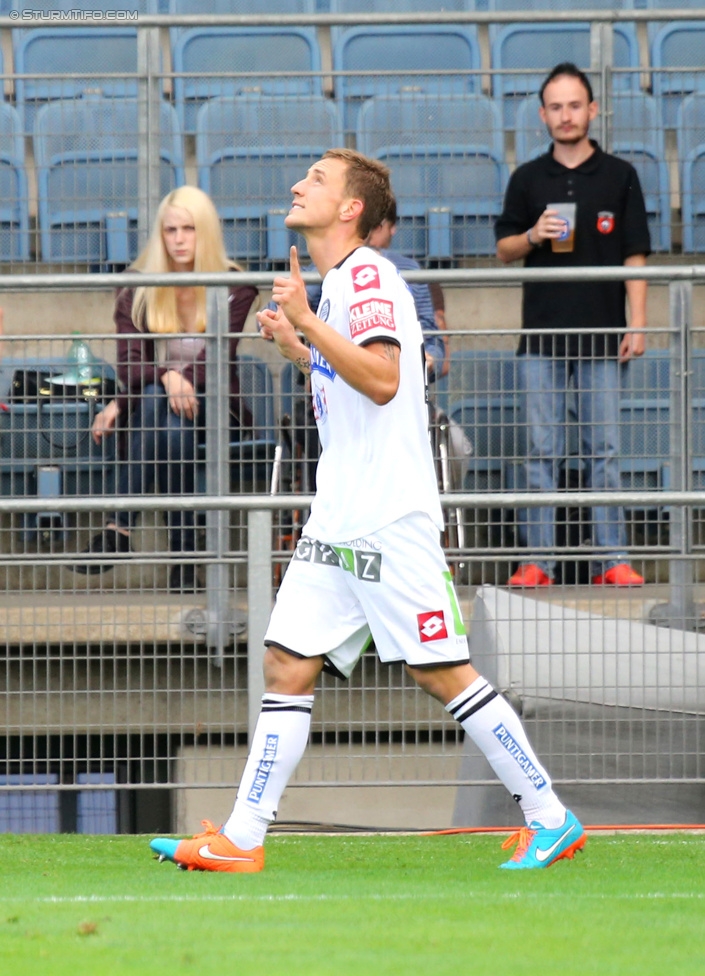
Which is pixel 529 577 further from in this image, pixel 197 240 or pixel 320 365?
pixel 197 240

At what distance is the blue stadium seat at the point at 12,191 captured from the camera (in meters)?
8.40

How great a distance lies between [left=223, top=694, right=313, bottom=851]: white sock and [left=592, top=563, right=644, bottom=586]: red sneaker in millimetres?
1803

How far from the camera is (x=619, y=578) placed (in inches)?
218

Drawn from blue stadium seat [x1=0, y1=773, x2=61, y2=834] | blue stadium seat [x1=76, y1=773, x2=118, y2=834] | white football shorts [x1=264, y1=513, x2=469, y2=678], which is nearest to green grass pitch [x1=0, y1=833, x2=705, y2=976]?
white football shorts [x1=264, y1=513, x2=469, y2=678]

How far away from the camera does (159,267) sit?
6.68m

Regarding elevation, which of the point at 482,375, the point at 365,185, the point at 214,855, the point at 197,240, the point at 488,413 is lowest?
the point at 214,855

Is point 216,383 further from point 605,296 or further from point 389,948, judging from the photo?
point 389,948

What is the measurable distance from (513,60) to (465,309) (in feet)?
6.99

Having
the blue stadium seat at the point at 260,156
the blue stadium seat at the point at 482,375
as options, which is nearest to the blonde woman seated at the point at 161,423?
the blue stadium seat at the point at 482,375

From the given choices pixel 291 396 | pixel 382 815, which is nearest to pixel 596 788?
pixel 382 815

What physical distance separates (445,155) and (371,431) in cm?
469

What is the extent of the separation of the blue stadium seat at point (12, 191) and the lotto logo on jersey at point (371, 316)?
485 cm

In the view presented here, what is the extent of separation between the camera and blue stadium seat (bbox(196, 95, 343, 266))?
8.31m

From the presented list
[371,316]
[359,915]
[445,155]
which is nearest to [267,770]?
[359,915]
